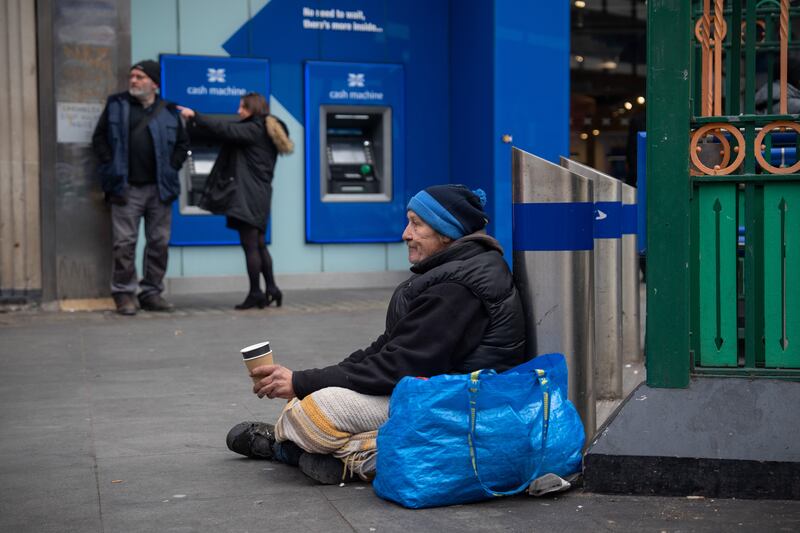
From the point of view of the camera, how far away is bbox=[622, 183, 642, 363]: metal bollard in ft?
24.3

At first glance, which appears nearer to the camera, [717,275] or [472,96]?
[717,275]

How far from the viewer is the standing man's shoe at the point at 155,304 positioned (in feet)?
34.3

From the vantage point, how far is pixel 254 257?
416 inches

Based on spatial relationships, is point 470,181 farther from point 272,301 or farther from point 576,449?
point 576,449

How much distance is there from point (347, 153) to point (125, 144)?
3.45 m

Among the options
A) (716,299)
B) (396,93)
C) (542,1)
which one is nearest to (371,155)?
(396,93)

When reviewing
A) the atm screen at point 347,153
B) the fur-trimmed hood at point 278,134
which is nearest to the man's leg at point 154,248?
the fur-trimmed hood at point 278,134

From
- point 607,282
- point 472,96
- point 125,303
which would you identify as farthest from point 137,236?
point 607,282

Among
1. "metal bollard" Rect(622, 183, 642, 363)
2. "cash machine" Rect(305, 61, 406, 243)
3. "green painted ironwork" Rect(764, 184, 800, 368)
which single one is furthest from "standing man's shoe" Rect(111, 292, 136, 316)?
"green painted ironwork" Rect(764, 184, 800, 368)

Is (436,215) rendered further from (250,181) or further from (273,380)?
(250,181)

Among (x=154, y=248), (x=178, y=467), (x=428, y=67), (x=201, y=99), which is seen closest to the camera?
(x=178, y=467)

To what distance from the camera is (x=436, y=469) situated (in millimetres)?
4074

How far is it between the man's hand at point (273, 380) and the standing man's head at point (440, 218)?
0.64 metres

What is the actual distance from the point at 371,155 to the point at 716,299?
29.2 feet
